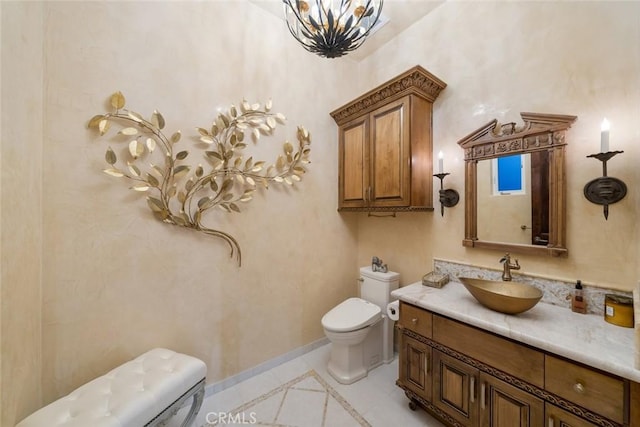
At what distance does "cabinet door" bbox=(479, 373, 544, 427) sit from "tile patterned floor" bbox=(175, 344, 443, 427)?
17.6 inches

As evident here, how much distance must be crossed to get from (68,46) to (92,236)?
3.45 feet

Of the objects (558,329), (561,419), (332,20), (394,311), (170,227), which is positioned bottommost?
(561,419)

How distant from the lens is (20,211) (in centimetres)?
103

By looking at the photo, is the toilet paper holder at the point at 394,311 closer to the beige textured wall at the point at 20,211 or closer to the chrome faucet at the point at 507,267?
the chrome faucet at the point at 507,267

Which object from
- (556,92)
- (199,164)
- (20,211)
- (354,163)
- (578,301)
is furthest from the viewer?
(354,163)

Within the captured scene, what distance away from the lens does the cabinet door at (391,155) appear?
6.08ft

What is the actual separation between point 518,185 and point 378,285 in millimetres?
1304

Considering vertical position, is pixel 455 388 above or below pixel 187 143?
below

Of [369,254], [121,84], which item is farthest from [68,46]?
[369,254]

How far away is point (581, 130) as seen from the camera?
134cm

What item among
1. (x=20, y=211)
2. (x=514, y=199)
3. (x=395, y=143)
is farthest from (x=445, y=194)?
(x=20, y=211)

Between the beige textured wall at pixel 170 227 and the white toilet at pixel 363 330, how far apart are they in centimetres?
39

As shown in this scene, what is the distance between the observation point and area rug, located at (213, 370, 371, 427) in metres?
1.50

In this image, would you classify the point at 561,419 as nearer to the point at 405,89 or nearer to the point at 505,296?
the point at 505,296
